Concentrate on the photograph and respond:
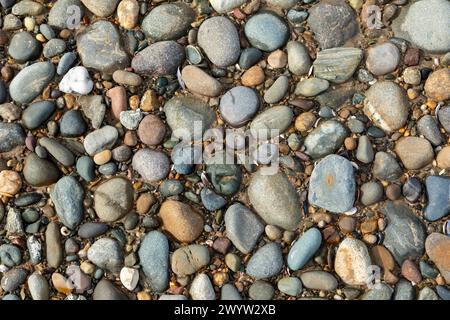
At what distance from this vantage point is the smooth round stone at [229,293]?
Answer: 153 centimetres

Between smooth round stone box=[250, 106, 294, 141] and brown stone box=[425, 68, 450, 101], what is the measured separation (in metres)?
0.46

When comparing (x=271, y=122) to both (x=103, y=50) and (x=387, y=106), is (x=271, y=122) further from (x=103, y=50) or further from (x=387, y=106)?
(x=103, y=50)

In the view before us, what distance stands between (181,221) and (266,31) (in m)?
0.68

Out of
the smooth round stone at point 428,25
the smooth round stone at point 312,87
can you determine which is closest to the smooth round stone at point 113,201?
the smooth round stone at point 312,87

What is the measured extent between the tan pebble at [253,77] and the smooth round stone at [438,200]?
2.08 ft

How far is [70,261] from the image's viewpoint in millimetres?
1576

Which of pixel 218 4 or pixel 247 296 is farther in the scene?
pixel 218 4

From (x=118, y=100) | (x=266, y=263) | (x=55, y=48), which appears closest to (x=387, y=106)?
(x=266, y=263)

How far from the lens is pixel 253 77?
1616 mm

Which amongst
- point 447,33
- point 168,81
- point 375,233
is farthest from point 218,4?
point 375,233

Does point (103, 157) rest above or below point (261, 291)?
above

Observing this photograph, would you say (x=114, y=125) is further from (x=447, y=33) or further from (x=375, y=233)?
(x=447, y=33)

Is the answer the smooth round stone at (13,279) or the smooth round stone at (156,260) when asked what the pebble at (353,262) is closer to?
the smooth round stone at (156,260)

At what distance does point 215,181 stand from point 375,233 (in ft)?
1.74
